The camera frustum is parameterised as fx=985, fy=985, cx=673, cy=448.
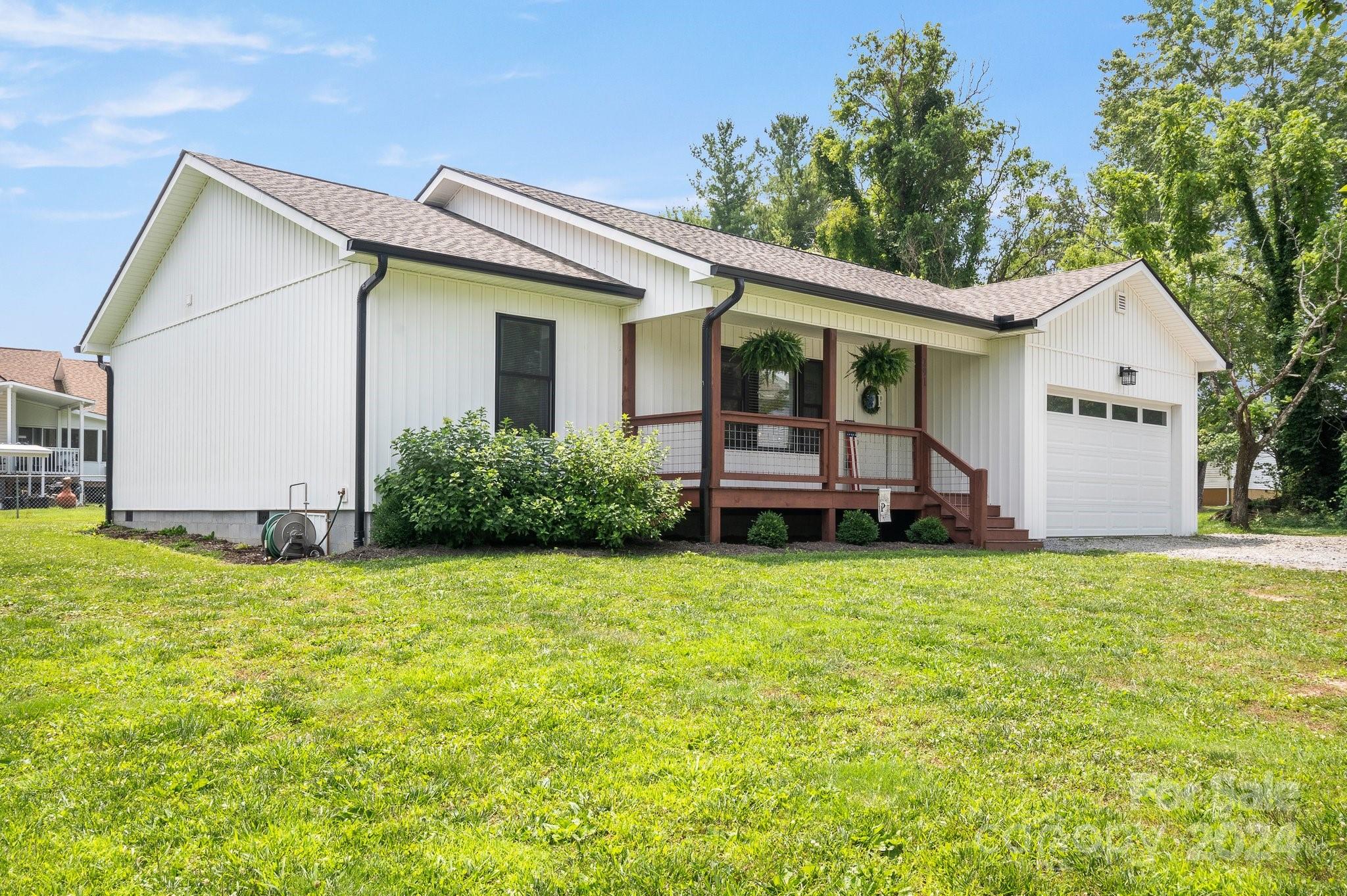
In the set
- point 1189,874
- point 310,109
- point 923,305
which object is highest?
point 310,109

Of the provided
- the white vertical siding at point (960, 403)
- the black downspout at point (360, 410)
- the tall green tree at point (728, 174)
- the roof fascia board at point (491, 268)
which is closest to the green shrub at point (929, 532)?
the white vertical siding at point (960, 403)

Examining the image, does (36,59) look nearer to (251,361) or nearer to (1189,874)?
(251,361)

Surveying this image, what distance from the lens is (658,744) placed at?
13.0 feet

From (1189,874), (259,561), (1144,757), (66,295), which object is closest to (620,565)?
(259,561)

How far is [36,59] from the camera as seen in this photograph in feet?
65.3

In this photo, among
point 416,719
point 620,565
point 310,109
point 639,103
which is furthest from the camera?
point 639,103

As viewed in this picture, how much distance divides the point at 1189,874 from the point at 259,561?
881 cm

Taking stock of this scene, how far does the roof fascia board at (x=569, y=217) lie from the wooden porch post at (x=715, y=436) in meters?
0.71

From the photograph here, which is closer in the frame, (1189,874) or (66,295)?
(1189,874)

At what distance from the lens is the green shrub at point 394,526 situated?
9.68 metres

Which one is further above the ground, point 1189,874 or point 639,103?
point 639,103

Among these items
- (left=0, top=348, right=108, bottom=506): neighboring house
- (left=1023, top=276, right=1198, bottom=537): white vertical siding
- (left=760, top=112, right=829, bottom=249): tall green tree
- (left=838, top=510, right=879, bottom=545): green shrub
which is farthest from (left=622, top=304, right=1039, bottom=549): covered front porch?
(left=760, top=112, right=829, bottom=249): tall green tree

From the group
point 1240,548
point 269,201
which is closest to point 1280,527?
point 1240,548

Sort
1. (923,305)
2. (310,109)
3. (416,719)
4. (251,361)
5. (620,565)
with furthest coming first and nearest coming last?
(310,109) < (923,305) < (251,361) < (620,565) < (416,719)
